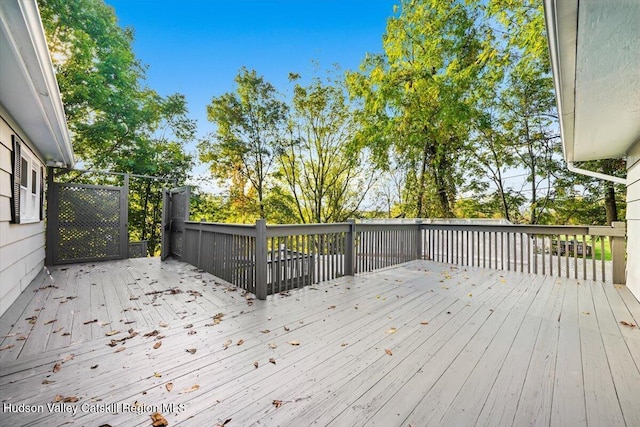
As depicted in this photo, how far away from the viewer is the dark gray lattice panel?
5703 millimetres

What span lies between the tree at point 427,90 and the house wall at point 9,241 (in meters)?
7.95

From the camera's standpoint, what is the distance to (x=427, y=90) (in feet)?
25.0

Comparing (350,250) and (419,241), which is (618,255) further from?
(350,250)

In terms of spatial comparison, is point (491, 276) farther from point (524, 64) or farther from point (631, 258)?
point (524, 64)

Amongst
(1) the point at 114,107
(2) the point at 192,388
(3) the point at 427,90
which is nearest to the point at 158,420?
(2) the point at 192,388

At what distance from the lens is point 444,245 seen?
639cm

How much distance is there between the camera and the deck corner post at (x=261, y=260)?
3.45 m

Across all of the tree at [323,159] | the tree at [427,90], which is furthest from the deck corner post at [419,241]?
the tree at [323,159]

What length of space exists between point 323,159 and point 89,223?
840cm

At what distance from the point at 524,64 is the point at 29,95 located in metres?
8.55

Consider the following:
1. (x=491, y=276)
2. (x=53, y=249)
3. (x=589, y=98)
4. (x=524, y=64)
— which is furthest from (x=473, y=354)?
(x=53, y=249)

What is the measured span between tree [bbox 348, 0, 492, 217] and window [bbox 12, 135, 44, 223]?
26.2 feet

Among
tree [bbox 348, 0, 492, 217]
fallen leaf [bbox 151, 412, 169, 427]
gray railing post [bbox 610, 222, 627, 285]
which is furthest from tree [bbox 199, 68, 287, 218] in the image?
fallen leaf [bbox 151, 412, 169, 427]

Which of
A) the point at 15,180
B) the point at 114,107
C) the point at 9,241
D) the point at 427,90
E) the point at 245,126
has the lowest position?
the point at 9,241
